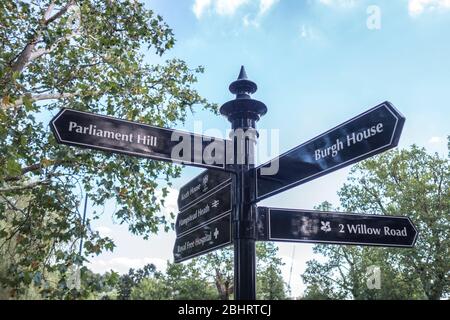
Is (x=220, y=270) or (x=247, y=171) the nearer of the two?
(x=247, y=171)

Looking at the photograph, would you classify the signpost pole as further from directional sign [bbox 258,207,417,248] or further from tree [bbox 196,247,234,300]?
tree [bbox 196,247,234,300]

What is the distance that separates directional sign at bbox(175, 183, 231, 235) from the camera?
373cm

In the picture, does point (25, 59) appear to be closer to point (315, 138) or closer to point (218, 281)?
point (315, 138)

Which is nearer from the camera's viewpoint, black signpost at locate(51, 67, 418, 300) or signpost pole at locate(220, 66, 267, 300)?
black signpost at locate(51, 67, 418, 300)

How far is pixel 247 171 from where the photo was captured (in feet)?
12.1

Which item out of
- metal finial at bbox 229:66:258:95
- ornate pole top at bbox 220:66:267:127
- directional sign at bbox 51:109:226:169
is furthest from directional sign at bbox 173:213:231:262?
metal finial at bbox 229:66:258:95

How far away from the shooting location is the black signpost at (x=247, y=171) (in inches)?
128

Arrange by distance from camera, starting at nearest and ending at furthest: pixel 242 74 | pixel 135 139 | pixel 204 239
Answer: pixel 135 139 → pixel 204 239 → pixel 242 74

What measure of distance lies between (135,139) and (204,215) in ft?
3.11

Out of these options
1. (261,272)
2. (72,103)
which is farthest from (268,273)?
(72,103)

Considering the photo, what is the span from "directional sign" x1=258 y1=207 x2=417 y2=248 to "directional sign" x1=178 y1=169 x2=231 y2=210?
0.51m

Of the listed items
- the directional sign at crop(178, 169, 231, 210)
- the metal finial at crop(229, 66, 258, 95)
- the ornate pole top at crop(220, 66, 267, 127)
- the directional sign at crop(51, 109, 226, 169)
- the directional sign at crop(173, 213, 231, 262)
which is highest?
the metal finial at crop(229, 66, 258, 95)

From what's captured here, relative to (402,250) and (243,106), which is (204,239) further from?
(402,250)
